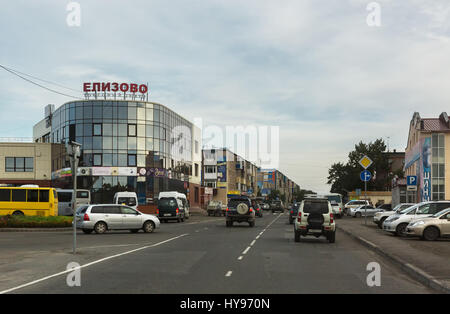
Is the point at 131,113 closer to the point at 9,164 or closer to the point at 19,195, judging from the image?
the point at 9,164

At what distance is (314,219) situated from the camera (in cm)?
2108

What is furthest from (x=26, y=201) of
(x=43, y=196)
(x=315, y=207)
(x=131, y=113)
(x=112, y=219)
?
(x=131, y=113)

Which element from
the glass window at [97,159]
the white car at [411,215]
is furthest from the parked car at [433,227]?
the glass window at [97,159]

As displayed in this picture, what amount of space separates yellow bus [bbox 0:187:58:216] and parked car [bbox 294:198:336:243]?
23073mm

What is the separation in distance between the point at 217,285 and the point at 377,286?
10.0 ft

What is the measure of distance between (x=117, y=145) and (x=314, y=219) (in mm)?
48110

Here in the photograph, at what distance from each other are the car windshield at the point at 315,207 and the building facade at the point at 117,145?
45.5 meters

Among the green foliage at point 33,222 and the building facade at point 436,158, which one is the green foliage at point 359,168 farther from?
the green foliage at point 33,222

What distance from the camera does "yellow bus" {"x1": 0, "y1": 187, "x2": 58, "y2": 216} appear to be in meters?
37.4

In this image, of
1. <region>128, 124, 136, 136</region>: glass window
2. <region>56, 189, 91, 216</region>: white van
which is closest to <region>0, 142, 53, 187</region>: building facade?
<region>128, 124, 136, 136</region>: glass window

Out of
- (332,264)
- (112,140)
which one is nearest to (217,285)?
(332,264)

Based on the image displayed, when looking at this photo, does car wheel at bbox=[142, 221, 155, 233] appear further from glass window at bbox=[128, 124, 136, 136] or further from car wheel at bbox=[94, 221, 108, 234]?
glass window at bbox=[128, 124, 136, 136]

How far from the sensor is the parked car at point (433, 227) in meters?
22.5
